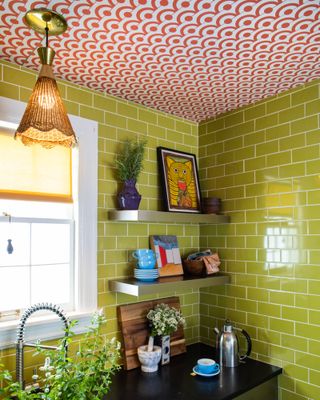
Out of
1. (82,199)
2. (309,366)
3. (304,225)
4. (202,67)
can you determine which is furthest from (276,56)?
(309,366)

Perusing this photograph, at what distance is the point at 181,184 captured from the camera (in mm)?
2609

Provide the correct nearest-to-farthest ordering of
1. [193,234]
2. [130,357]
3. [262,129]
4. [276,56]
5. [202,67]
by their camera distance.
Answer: [276,56]
[202,67]
[130,357]
[262,129]
[193,234]

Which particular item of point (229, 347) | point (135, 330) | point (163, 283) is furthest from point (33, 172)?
point (229, 347)

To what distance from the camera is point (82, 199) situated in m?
2.11

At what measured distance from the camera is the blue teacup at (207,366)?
210 cm

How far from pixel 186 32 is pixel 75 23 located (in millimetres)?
473

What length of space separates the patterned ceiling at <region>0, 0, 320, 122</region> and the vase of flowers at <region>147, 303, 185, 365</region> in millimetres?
1393

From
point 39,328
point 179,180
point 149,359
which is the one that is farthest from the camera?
point 179,180

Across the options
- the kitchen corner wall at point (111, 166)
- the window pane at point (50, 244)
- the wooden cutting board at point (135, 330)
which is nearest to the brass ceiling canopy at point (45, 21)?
the kitchen corner wall at point (111, 166)

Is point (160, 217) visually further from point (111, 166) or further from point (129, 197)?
point (111, 166)

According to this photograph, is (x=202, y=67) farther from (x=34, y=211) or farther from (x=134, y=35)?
(x=34, y=211)

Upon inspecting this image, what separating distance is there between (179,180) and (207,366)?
1.24 metres

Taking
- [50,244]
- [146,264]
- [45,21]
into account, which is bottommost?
[146,264]

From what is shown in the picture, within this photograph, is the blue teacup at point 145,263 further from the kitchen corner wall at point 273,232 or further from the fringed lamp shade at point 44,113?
the fringed lamp shade at point 44,113
